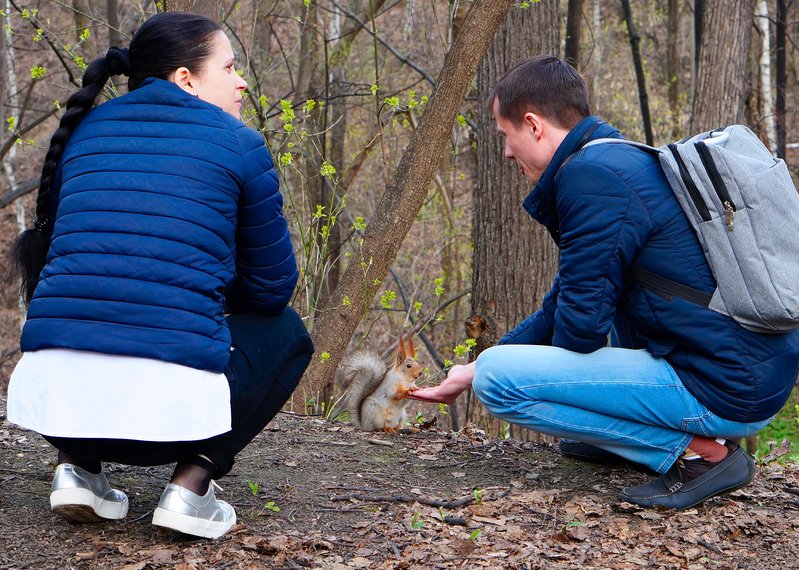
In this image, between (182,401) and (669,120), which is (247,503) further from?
(669,120)

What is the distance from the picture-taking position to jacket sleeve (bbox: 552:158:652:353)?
308 centimetres

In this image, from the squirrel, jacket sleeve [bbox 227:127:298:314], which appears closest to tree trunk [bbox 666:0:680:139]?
the squirrel

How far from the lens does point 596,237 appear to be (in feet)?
10.1

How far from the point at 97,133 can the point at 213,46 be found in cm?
48

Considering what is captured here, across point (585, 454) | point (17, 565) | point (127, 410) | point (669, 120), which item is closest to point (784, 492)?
point (585, 454)

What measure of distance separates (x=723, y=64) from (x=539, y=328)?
6.99m

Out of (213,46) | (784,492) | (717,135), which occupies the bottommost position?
(784,492)

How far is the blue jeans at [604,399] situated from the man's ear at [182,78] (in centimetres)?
155

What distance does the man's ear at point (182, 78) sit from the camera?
9.46 feet

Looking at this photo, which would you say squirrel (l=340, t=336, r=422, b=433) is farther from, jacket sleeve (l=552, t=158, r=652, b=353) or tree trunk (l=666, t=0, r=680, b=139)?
tree trunk (l=666, t=0, r=680, b=139)

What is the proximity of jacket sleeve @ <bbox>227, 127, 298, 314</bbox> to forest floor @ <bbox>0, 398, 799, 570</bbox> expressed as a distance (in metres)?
0.84

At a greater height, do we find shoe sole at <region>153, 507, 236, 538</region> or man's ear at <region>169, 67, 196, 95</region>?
man's ear at <region>169, 67, 196, 95</region>

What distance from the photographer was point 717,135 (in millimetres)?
3299

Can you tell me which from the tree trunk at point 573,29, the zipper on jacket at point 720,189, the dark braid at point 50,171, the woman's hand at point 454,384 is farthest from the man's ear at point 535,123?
the tree trunk at point 573,29
